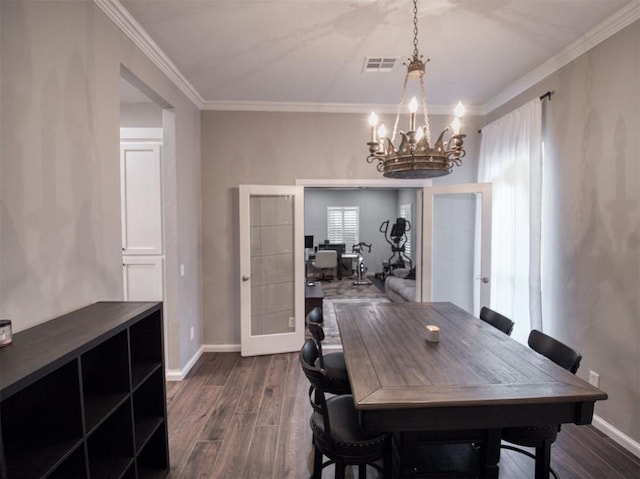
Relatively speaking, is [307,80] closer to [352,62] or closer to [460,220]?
[352,62]

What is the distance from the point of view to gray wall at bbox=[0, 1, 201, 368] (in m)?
1.39

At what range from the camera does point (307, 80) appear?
331 centimetres

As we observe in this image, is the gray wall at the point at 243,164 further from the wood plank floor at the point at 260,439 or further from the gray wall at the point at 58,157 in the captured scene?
the gray wall at the point at 58,157

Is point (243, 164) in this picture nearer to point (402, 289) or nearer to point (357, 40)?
point (357, 40)

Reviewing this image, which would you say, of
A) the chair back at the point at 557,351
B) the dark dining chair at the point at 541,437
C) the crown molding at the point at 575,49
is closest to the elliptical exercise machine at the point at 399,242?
the crown molding at the point at 575,49

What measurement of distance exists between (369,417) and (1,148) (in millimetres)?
1906

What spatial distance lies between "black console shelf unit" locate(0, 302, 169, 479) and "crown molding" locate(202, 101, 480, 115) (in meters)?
2.84

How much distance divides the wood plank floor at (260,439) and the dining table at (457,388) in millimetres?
852

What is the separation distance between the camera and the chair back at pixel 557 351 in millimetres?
1767

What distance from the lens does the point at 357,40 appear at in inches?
102

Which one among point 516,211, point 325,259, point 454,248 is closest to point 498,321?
point 516,211

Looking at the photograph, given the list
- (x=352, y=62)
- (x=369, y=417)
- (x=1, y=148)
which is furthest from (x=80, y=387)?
(x=352, y=62)

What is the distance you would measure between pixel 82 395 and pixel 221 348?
2.90 metres

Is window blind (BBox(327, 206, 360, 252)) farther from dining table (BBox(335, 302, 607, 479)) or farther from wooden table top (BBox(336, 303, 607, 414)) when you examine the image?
dining table (BBox(335, 302, 607, 479))
